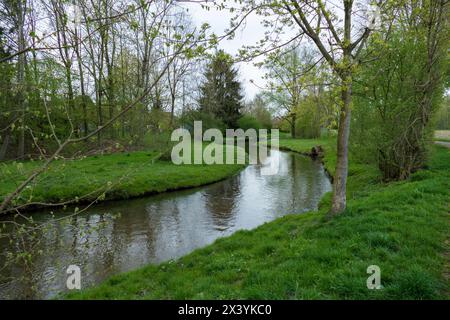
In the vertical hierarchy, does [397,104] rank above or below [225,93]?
below

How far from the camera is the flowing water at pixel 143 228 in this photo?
6297 mm

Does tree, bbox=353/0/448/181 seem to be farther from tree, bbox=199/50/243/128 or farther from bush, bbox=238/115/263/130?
bush, bbox=238/115/263/130

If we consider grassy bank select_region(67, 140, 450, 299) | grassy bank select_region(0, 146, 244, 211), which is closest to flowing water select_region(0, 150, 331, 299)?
grassy bank select_region(0, 146, 244, 211)

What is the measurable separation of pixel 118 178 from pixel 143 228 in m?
1.86

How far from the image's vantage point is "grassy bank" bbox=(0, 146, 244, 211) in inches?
477

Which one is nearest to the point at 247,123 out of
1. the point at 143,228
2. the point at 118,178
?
the point at 118,178

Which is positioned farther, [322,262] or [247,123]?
[247,123]

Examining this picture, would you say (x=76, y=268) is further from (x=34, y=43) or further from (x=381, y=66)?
(x=381, y=66)

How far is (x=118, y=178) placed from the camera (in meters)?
9.70

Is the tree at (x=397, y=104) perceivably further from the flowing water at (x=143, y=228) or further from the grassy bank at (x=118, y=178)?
the grassy bank at (x=118, y=178)

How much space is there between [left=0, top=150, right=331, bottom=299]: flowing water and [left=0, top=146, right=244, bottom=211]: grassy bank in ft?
2.47

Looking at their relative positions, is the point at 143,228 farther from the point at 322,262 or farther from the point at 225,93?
the point at 225,93

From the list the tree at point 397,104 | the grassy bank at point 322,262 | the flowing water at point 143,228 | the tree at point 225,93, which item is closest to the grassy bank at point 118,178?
the flowing water at point 143,228

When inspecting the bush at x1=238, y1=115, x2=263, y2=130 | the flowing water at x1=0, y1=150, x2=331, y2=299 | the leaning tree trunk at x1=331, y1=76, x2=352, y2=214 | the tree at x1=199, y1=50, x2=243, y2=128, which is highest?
the tree at x1=199, y1=50, x2=243, y2=128
